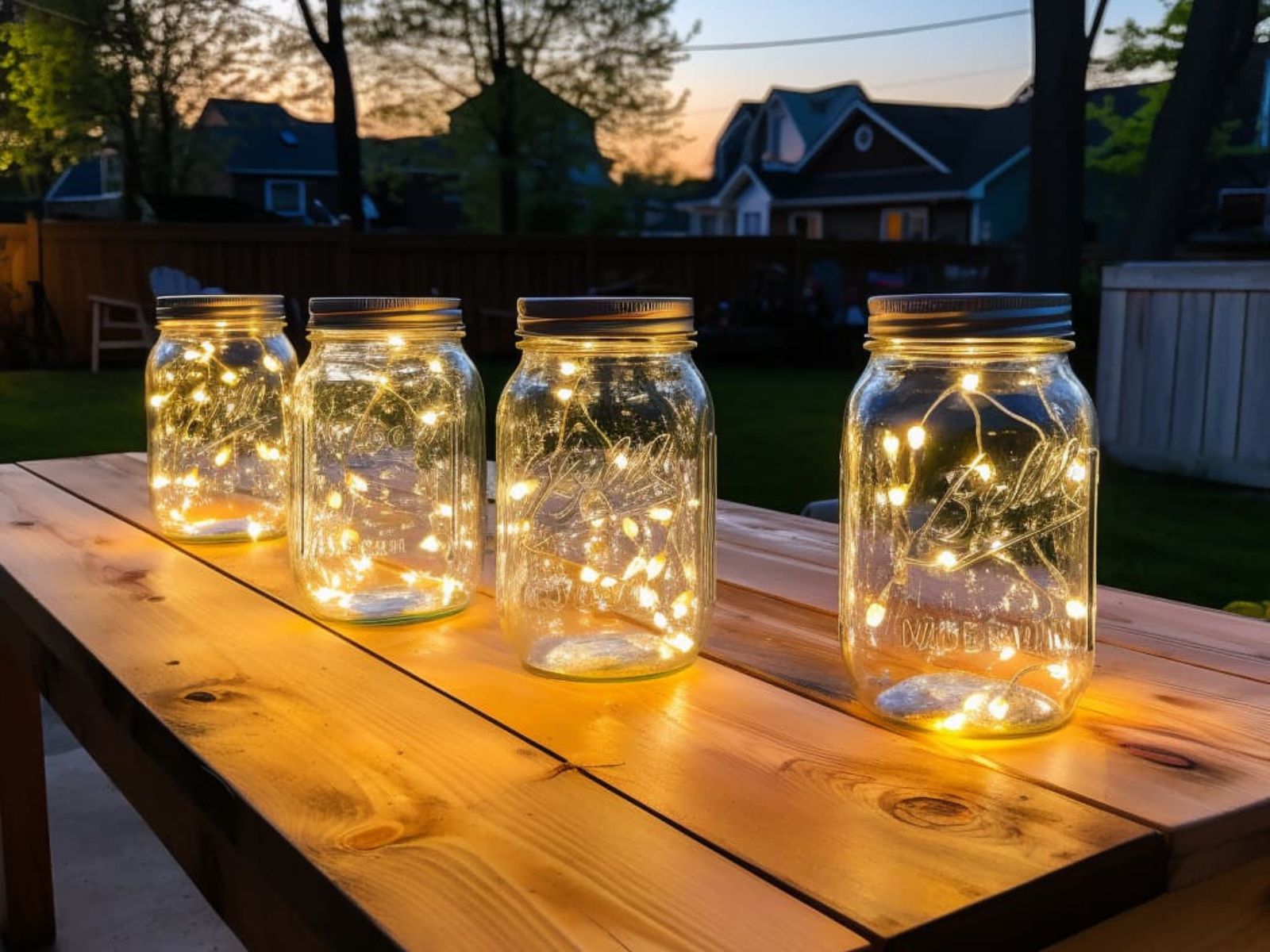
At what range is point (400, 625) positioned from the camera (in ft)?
4.01

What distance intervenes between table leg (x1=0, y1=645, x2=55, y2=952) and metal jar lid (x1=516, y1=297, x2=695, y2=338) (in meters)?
1.48

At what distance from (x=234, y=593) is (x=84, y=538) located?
1.51 feet

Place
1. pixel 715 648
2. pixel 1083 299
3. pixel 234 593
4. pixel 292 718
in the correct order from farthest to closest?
pixel 1083 299 < pixel 234 593 < pixel 715 648 < pixel 292 718

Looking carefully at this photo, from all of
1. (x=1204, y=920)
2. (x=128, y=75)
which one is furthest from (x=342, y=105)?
(x=1204, y=920)

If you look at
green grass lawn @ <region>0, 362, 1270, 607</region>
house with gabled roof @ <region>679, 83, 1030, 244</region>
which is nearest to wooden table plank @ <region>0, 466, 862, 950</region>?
green grass lawn @ <region>0, 362, 1270, 607</region>

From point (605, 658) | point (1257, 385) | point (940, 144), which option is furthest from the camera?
point (940, 144)

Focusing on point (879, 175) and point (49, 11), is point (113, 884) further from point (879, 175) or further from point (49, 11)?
point (879, 175)

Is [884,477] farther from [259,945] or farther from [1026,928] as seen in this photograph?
[259,945]

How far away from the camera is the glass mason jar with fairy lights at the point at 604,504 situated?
106 centimetres

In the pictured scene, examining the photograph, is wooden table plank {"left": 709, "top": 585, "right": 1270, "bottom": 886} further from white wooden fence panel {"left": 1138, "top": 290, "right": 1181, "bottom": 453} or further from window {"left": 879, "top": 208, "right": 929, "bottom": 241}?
window {"left": 879, "top": 208, "right": 929, "bottom": 241}

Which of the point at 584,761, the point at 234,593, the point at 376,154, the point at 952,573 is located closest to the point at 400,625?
the point at 234,593

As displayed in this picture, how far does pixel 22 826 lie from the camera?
207 cm

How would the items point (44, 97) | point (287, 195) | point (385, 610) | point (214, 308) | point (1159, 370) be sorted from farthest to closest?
point (287, 195)
point (44, 97)
point (1159, 370)
point (214, 308)
point (385, 610)

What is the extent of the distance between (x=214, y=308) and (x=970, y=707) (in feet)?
3.68
